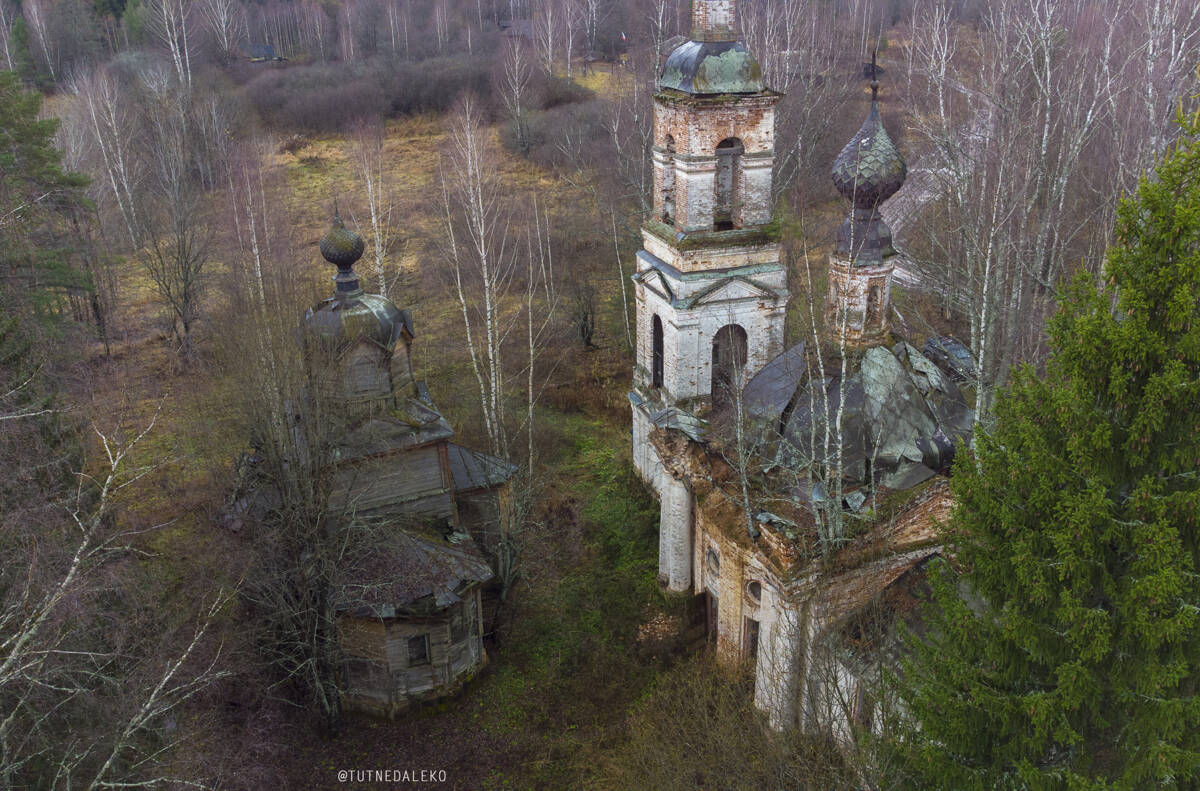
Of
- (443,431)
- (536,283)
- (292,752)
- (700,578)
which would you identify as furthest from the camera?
(536,283)

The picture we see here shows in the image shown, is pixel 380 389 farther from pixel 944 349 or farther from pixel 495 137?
pixel 495 137

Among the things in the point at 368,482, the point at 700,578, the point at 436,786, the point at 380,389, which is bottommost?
the point at 436,786

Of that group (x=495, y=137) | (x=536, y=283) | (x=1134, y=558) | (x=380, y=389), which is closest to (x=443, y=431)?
(x=380, y=389)

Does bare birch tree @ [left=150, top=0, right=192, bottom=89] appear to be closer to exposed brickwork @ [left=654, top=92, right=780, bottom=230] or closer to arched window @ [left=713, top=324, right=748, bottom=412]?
exposed brickwork @ [left=654, top=92, right=780, bottom=230]

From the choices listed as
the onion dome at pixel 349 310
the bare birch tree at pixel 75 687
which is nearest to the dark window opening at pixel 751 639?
the onion dome at pixel 349 310

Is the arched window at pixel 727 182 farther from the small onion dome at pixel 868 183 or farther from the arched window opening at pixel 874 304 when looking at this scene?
the arched window opening at pixel 874 304

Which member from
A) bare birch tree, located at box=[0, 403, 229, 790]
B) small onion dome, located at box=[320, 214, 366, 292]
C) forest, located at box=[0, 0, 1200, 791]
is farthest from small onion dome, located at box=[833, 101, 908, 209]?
bare birch tree, located at box=[0, 403, 229, 790]

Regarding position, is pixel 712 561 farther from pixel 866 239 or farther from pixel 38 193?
pixel 38 193
